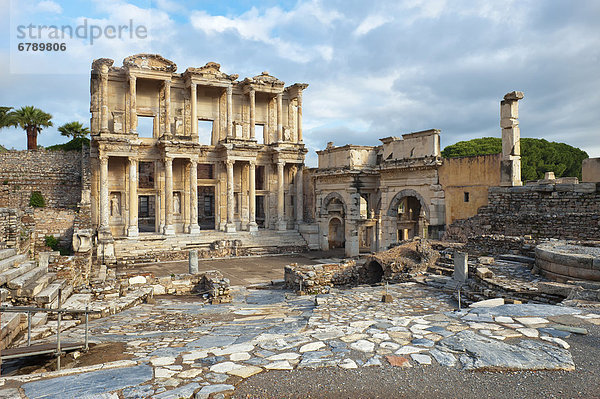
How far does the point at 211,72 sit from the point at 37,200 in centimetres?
1392

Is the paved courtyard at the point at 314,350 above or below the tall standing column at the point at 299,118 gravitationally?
below

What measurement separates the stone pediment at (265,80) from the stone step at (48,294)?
69.0ft

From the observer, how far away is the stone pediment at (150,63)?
25.3 m

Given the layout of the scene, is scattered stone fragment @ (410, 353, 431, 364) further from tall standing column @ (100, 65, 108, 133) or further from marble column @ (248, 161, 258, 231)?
tall standing column @ (100, 65, 108, 133)

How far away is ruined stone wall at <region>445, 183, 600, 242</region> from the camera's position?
1381 cm

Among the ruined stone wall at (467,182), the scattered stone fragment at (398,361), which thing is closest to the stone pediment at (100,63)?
the ruined stone wall at (467,182)

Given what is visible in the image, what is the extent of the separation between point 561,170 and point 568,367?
128 ft

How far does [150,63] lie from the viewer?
25688 millimetres

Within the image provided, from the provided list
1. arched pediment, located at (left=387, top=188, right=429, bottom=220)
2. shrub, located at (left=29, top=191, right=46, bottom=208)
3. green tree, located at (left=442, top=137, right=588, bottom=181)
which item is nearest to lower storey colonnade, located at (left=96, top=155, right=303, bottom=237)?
shrub, located at (left=29, top=191, right=46, bottom=208)

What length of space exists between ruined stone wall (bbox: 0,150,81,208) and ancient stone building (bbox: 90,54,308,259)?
4.60 meters

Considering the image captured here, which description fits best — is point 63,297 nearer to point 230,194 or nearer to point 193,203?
point 193,203

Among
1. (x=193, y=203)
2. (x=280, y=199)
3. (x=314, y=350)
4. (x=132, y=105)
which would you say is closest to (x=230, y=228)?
(x=193, y=203)

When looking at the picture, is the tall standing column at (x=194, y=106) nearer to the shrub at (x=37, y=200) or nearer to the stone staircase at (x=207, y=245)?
the stone staircase at (x=207, y=245)

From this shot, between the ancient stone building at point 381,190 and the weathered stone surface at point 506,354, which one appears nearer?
A: the weathered stone surface at point 506,354
